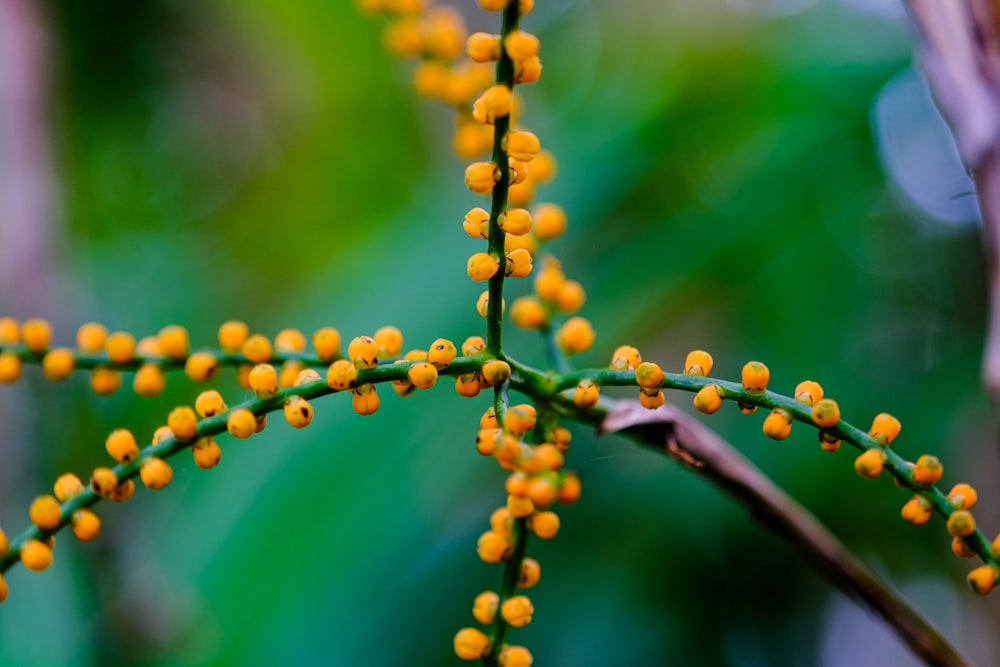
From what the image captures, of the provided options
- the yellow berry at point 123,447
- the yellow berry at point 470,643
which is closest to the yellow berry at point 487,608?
the yellow berry at point 470,643

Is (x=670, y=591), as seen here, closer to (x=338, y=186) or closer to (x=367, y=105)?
(x=338, y=186)

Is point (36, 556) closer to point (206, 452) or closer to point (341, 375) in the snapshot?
point (206, 452)

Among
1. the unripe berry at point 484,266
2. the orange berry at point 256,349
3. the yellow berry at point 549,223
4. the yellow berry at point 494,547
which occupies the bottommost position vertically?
the yellow berry at point 494,547

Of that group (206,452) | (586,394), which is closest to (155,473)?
(206,452)

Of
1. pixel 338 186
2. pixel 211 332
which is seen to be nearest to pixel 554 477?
pixel 211 332

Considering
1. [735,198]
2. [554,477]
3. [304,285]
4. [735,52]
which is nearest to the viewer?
[554,477]

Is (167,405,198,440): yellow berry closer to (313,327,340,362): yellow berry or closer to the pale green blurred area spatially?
(313,327,340,362): yellow berry

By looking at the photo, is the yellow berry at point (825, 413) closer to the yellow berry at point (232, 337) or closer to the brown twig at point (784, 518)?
the brown twig at point (784, 518)
